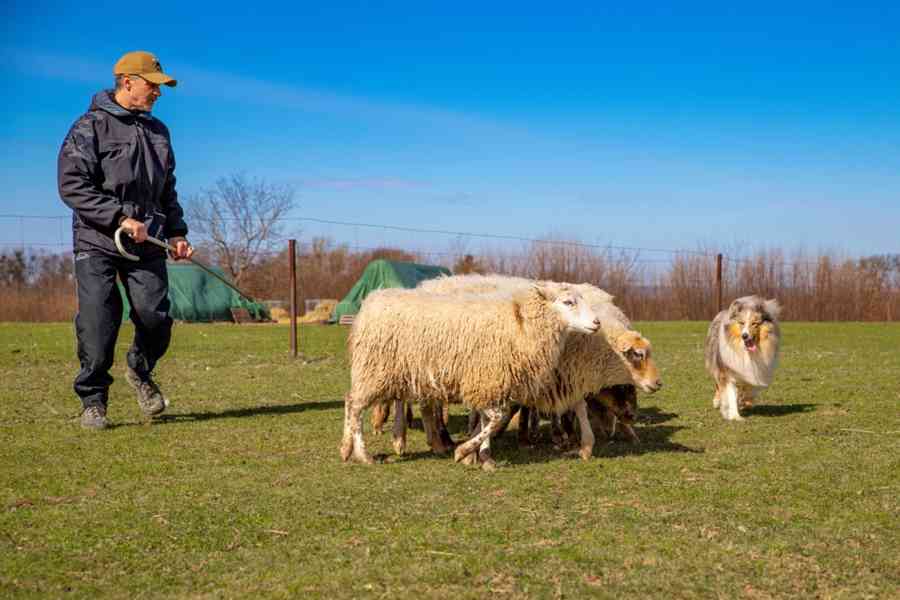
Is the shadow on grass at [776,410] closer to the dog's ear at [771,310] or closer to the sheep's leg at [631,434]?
the dog's ear at [771,310]

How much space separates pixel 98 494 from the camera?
18.4ft

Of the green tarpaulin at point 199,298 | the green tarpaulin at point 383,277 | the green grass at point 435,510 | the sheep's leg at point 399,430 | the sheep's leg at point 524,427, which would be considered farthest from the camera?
the green tarpaulin at point 199,298

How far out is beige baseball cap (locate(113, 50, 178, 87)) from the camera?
26.0ft

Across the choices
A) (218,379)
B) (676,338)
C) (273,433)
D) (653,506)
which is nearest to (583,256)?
(676,338)

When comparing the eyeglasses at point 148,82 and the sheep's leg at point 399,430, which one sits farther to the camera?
the eyeglasses at point 148,82

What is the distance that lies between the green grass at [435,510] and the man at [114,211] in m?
0.80

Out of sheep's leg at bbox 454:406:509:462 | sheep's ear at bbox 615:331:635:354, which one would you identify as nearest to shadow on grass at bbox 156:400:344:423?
sheep's leg at bbox 454:406:509:462

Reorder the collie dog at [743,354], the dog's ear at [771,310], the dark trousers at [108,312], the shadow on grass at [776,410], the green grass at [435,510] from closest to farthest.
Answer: the green grass at [435,510] → the dark trousers at [108,312] → the collie dog at [743,354] → the shadow on grass at [776,410] → the dog's ear at [771,310]

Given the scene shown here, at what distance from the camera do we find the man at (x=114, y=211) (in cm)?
772

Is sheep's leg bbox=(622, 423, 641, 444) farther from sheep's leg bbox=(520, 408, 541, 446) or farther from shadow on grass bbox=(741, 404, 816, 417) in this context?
shadow on grass bbox=(741, 404, 816, 417)

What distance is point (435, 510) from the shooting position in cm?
528

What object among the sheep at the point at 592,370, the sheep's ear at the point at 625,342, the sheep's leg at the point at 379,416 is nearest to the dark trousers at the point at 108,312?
the sheep's leg at the point at 379,416

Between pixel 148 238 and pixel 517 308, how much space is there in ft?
10.5

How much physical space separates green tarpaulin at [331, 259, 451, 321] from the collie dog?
743 inches
